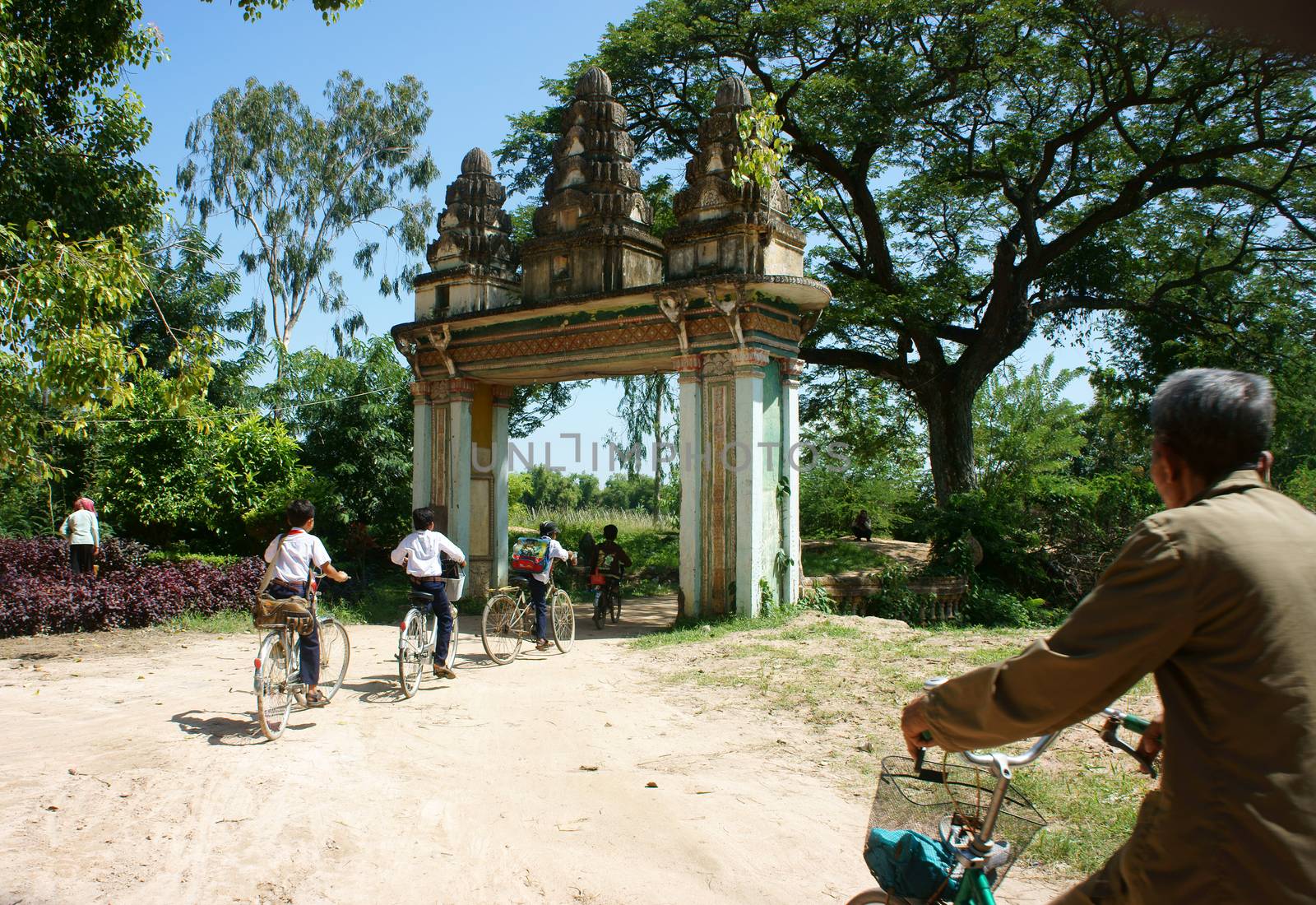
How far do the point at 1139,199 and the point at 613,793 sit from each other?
15.6m

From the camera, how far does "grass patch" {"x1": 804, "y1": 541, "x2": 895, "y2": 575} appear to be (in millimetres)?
15328

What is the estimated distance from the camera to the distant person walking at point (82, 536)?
1330 cm

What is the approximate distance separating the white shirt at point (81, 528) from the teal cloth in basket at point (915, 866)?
1398 centimetres

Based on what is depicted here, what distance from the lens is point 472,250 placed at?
45.5ft

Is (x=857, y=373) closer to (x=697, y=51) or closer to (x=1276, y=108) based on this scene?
(x=697, y=51)

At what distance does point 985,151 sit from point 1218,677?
57.0 ft

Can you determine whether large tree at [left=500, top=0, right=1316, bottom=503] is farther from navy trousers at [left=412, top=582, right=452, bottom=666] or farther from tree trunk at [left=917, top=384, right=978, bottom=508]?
navy trousers at [left=412, top=582, right=452, bottom=666]

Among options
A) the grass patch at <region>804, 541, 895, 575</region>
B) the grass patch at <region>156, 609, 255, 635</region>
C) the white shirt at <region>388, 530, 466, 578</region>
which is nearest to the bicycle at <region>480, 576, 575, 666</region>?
the white shirt at <region>388, 530, 466, 578</region>

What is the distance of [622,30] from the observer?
17703 millimetres

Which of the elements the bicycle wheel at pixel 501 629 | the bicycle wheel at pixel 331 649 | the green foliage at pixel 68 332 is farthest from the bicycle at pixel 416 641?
the green foliage at pixel 68 332

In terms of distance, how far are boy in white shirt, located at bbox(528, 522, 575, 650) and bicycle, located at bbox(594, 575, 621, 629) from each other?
97.7 inches

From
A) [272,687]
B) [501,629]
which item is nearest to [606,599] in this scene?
[501,629]

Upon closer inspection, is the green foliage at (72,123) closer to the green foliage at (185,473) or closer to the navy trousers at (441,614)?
the green foliage at (185,473)

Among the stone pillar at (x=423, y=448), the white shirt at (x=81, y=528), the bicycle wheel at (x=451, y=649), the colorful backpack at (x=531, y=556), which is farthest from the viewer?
the stone pillar at (x=423, y=448)
